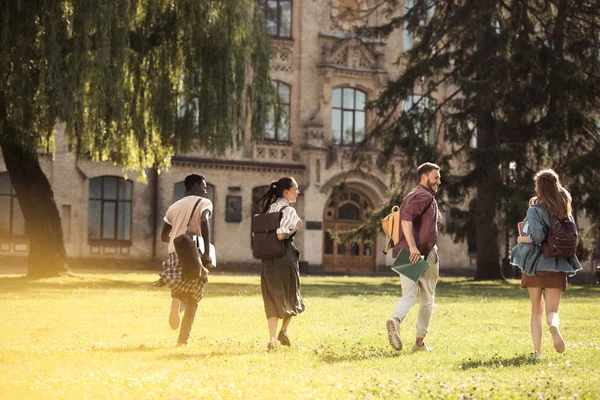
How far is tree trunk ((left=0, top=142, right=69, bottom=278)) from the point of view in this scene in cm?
2500

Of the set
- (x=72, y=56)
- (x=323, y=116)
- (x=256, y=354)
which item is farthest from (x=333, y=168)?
(x=256, y=354)

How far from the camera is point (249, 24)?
25219mm

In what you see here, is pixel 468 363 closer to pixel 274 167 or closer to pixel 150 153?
pixel 150 153

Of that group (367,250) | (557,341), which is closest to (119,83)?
(557,341)

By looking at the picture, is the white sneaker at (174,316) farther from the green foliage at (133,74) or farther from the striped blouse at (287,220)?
the green foliage at (133,74)

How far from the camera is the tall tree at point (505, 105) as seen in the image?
3014 centimetres

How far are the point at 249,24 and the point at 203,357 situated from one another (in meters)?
16.5

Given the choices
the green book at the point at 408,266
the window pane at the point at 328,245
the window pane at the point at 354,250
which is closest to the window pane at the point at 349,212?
the window pane at the point at 328,245

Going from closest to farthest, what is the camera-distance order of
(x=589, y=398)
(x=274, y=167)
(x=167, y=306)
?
(x=589, y=398) → (x=167, y=306) → (x=274, y=167)

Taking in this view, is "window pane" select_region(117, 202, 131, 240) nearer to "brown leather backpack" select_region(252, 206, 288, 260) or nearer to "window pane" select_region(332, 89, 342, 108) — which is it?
"window pane" select_region(332, 89, 342, 108)

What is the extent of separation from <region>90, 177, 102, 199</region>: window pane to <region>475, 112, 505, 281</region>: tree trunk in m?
15.1

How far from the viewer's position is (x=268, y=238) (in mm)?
10734

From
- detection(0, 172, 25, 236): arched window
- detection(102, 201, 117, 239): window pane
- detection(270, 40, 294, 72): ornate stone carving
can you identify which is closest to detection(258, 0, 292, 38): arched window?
detection(270, 40, 294, 72): ornate stone carving

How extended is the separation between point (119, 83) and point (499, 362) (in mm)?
14668
